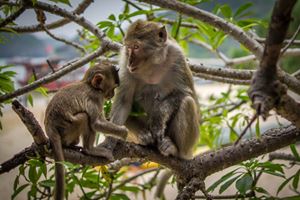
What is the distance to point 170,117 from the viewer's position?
229 centimetres

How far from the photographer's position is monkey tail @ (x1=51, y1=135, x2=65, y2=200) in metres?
1.53

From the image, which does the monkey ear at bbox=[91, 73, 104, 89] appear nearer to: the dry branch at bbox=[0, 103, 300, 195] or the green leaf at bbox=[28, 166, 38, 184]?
the dry branch at bbox=[0, 103, 300, 195]

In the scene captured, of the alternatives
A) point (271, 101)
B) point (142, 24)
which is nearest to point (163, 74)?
point (142, 24)

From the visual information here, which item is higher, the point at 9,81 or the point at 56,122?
the point at 9,81

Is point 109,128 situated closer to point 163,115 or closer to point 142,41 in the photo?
point 163,115

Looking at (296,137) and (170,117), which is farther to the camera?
(170,117)

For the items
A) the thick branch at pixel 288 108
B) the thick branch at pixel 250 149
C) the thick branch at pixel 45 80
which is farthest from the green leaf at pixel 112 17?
the thick branch at pixel 288 108

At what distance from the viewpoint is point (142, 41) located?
7.38 ft

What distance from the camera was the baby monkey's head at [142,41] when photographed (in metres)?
2.20

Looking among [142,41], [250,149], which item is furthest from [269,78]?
[142,41]

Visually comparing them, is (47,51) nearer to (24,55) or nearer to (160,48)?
(24,55)

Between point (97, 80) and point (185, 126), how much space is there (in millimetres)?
583

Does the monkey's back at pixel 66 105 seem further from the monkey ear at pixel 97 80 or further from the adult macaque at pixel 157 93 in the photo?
the adult macaque at pixel 157 93

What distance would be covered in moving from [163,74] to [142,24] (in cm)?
33
